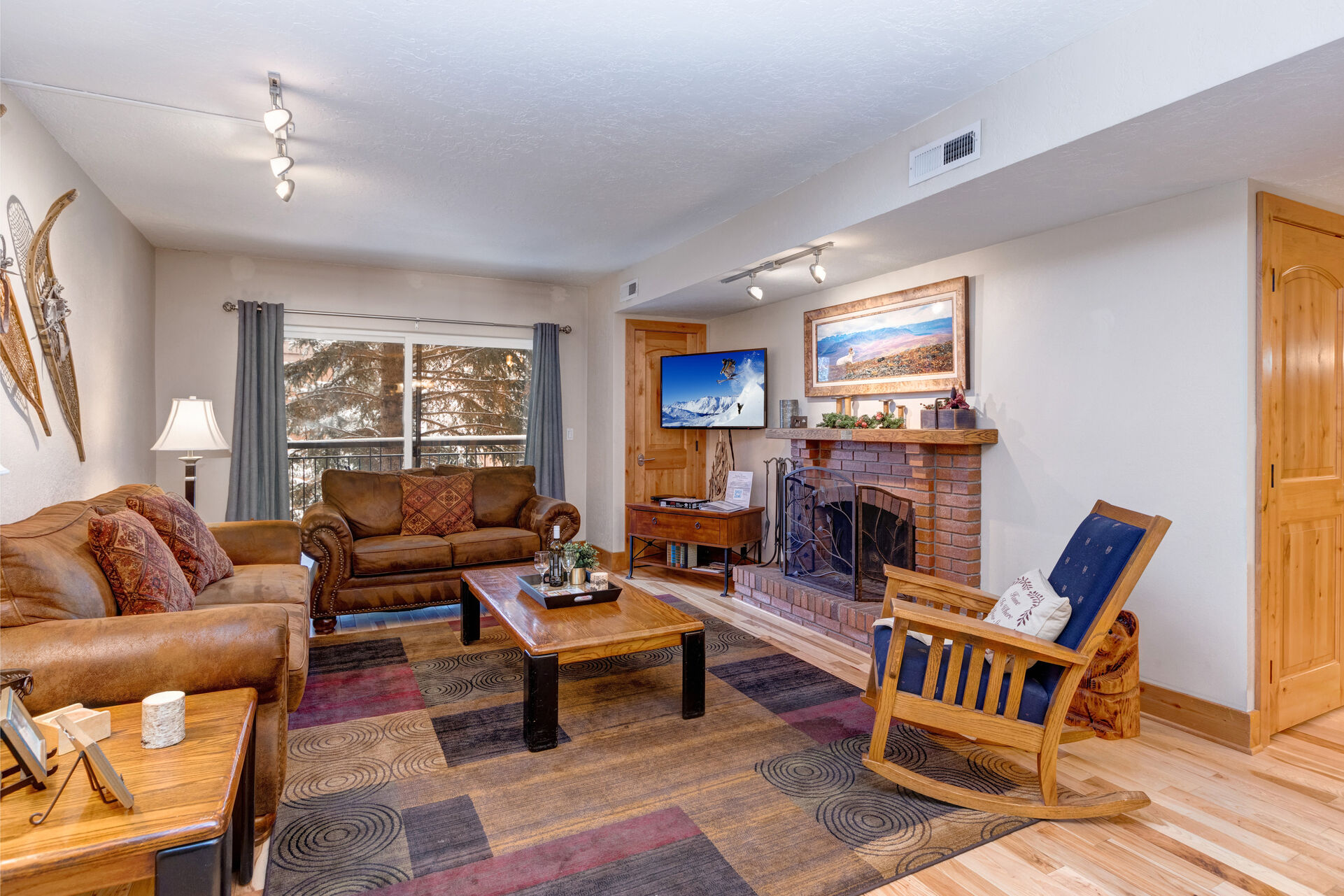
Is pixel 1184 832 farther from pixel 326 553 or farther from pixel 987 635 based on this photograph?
pixel 326 553

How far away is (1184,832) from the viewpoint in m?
2.08

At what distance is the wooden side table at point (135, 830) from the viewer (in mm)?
1173

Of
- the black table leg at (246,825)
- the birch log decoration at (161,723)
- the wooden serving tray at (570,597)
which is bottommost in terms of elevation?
the black table leg at (246,825)

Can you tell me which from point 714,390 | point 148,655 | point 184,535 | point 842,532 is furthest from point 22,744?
point 714,390

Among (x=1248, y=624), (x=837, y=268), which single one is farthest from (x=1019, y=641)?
(x=837, y=268)

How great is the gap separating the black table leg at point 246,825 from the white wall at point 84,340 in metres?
1.54

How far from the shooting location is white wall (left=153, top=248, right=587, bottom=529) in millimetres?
5000

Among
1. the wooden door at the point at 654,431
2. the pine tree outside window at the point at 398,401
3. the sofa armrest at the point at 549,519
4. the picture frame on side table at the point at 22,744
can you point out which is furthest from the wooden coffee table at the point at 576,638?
the pine tree outside window at the point at 398,401

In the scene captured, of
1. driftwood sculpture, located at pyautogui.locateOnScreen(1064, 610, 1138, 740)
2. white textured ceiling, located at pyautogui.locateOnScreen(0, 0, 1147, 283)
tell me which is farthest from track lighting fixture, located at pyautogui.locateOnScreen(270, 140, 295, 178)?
driftwood sculpture, located at pyautogui.locateOnScreen(1064, 610, 1138, 740)

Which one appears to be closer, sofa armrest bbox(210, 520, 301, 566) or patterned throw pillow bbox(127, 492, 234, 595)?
patterned throw pillow bbox(127, 492, 234, 595)

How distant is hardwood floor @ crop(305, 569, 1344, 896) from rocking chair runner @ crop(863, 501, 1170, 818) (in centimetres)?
13

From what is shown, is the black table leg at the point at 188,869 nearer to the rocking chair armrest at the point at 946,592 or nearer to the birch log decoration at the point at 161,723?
the birch log decoration at the point at 161,723

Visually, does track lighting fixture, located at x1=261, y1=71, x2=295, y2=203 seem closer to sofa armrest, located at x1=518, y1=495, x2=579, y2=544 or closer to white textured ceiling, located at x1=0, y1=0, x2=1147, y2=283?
Answer: white textured ceiling, located at x1=0, y1=0, x2=1147, y2=283

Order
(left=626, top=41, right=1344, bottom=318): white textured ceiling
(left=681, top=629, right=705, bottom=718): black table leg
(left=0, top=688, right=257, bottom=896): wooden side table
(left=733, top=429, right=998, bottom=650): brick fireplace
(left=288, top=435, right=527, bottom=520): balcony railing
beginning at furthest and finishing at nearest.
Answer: (left=288, top=435, right=527, bottom=520): balcony railing → (left=733, top=429, right=998, bottom=650): brick fireplace → (left=681, top=629, right=705, bottom=718): black table leg → (left=626, top=41, right=1344, bottom=318): white textured ceiling → (left=0, top=688, right=257, bottom=896): wooden side table
